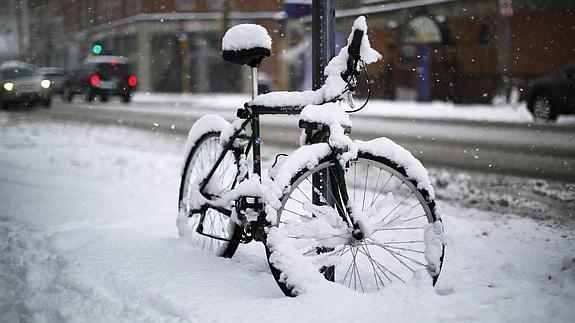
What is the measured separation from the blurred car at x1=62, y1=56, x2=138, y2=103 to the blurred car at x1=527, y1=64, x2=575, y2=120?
16.4 m

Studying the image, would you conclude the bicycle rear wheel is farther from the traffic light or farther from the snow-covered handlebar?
the traffic light

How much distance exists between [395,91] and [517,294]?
23.1 m

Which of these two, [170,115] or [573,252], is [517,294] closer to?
[573,252]

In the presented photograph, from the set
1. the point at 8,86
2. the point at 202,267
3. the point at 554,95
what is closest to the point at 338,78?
the point at 202,267

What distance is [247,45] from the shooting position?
10.9 feet

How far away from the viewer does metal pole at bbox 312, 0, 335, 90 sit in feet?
11.0

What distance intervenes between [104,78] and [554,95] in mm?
17897

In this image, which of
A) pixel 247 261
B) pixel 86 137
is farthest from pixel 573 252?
pixel 86 137

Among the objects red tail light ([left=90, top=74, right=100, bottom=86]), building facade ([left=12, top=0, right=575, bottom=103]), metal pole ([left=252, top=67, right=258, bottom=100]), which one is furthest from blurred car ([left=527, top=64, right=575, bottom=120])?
red tail light ([left=90, top=74, right=100, bottom=86])

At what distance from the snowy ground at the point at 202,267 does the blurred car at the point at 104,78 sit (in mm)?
18669

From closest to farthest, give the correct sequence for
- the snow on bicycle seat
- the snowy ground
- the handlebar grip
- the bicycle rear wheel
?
the snowy ground, the handlebar grip, the snow on bicycle seat, the bicycle rear wheel

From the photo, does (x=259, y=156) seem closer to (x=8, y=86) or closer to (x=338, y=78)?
(x=338, y=78)

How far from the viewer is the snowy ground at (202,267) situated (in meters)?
2.85

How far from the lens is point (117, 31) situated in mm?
39625
